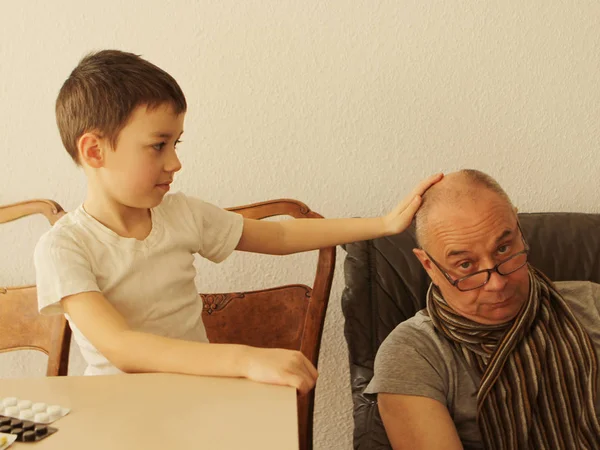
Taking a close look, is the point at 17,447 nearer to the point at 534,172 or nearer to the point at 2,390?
the point at 2,390

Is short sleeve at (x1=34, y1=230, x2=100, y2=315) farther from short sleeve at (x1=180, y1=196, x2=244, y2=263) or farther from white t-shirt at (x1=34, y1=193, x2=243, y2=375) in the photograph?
short sleeve at (x1=180, y1=196, x2=244, y2=263)

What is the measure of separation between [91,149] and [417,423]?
88 centimetres

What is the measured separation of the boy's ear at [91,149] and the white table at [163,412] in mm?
491

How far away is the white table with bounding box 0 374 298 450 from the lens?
0.99 m

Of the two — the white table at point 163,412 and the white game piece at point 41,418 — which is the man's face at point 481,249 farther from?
the white game piece at point 41,418

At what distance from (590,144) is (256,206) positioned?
1.06 metres

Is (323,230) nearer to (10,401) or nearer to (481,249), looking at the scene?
(481,249)

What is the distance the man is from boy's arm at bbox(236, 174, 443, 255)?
0.04m

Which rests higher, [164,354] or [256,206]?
[256,206]

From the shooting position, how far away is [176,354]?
125 centimetres

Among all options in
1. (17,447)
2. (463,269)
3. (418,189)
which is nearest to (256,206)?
(418,189)

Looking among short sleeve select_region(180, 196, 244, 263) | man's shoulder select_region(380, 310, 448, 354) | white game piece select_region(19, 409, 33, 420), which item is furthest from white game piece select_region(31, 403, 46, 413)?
man's shoulder select_region(380, 310, 448, 354)

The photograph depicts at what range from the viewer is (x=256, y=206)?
1971mm

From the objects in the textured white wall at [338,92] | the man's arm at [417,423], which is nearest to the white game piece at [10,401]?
the man's arm at [417,423]
